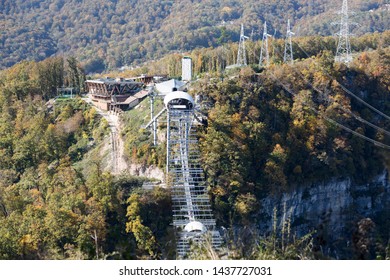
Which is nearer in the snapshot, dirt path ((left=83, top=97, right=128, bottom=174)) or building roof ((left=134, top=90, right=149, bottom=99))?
dirt path ((left=83, top=97, right=128, bottom=174))

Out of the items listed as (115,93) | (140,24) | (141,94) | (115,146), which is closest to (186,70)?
(141,94)

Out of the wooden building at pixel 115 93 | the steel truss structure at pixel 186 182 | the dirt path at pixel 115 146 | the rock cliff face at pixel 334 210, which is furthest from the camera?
the wooden building at pixel 115 93

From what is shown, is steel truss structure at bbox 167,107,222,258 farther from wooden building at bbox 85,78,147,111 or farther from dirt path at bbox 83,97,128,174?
wooden building at bbox 85,78,147,111

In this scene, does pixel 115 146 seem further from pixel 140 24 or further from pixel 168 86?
pixel 140 24

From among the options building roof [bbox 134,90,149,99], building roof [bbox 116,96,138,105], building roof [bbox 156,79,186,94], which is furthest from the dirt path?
building roof [bbox 156,79,186,94]

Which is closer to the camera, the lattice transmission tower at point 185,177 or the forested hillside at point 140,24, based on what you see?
the lattice transmission tower at point 185,177

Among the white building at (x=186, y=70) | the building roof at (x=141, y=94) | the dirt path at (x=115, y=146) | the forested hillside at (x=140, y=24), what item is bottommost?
the dirt path at (x=115, y=146)

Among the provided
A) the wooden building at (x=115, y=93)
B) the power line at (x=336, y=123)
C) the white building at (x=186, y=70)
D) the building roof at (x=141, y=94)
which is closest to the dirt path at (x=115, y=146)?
the wooden building at (x=115, y=93)

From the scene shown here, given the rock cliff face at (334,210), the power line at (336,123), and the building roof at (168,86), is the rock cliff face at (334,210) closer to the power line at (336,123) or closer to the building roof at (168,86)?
the power line at (336,123)
